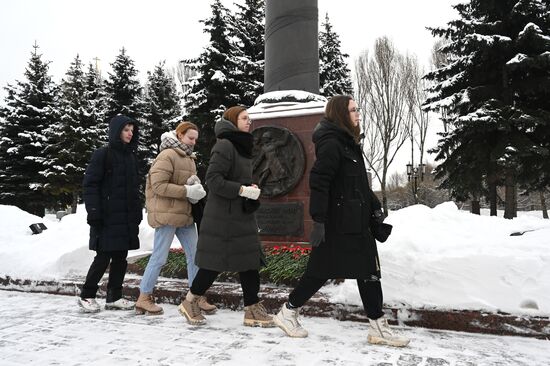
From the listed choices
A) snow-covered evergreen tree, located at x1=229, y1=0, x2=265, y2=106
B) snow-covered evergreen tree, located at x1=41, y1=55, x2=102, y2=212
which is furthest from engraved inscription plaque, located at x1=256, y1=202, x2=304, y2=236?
snow-covered evergreen tree, located at x1=41, y1=55, x2=102, y2=212

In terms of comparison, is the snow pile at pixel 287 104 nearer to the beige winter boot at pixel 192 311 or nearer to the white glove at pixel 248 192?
the white glove at pixel 248 192

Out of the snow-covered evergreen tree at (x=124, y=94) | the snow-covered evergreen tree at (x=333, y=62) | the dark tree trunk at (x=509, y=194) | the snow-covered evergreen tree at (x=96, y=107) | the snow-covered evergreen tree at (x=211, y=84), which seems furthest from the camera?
the snow-covered evergreen tree at (x=124, y=94)

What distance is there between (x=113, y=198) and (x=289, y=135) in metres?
2.34

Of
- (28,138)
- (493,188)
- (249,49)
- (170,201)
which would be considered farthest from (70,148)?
(170,201)

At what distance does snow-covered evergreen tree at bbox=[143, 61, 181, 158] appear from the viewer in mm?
27578

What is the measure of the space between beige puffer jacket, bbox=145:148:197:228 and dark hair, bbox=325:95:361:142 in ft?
5.18

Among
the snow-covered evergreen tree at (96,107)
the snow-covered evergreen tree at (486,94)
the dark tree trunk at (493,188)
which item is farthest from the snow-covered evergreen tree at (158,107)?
the dark tree trunk at (493,188)

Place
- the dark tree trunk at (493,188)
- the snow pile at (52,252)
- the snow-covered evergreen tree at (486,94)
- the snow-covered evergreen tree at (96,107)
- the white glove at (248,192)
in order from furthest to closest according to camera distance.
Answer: the snow-covered evergreen tree at (96,107)
the dark tree trunk at (493,188)
the snow-covered evergreen tree at (486,94)
the snow pile at (52,252)
the white glove at (248,192)

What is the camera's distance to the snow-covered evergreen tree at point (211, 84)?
1964 cm

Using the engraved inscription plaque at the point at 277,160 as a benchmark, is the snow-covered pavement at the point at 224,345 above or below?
below

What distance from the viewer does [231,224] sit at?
11.4 feet

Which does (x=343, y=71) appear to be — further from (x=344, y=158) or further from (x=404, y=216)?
(x=344, y=158)

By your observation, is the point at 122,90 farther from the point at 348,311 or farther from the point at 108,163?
the point at 348,311

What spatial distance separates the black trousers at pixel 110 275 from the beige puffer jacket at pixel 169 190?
647 mm
